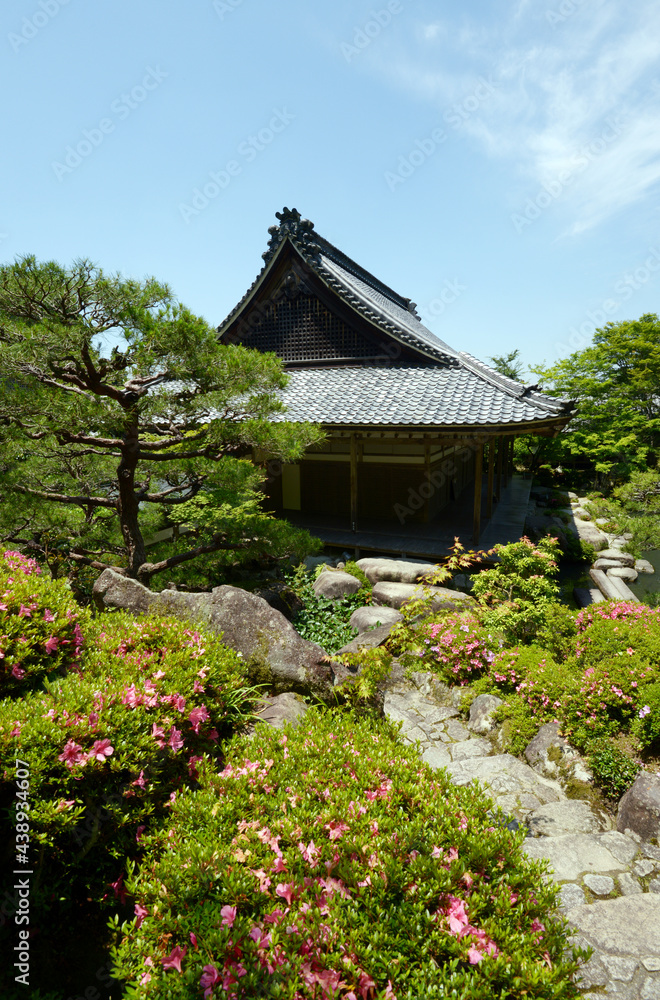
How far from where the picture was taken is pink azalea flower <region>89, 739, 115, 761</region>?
→ 112 inches

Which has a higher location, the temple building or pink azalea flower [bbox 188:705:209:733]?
the temple building

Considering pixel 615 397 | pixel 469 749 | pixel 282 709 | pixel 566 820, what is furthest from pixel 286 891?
pixel 615 397

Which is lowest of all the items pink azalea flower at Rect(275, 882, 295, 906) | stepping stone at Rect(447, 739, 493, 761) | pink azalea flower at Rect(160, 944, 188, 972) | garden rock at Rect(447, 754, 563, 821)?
stepping stone at Rect(447, 739, 493, 761)

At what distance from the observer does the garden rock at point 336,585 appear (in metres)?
9.11

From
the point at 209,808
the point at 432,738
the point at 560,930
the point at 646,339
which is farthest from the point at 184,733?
the point at 646,339

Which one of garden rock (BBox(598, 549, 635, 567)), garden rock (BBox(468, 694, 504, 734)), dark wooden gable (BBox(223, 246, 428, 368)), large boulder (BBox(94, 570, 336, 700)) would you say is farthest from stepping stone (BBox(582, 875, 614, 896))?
garden rock (BBox(598, 549, 635, 567))

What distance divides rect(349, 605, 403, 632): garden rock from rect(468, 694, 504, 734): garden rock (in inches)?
82.4

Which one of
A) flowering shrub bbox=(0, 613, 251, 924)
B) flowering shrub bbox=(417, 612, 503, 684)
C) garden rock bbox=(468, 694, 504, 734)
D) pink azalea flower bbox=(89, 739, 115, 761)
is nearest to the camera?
flowering shrub bbox=(0, 613, 251, 924)

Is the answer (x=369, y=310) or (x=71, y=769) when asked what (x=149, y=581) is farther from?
(x=369, y=310)

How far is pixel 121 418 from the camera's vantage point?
242 inches

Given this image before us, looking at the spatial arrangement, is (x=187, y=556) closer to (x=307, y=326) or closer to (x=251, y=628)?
(x=251, y=628)

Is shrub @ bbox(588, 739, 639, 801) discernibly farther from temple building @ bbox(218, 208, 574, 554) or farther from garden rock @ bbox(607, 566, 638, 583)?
garden rock @ bbox(607, 566, 638, 583)

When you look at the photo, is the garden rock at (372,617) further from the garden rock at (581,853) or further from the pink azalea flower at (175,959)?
the pink azalea flower at (175,959)

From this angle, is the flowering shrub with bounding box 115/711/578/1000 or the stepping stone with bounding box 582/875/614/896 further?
the stepping stone with bounding box 582/875/614/896
